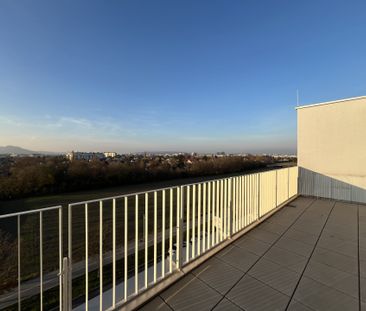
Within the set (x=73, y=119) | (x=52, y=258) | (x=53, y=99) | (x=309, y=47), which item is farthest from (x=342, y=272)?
(x=73, y=119)

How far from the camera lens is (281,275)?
Result: 208 cm

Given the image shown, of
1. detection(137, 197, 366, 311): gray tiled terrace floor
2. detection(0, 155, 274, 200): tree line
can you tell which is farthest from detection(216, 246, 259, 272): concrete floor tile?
detection(0, 155, 274, 200): tree line

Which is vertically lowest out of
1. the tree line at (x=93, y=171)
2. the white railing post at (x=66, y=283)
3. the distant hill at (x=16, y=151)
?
the tree line at (x=93, y=171)

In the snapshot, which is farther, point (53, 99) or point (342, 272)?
point (53, 99)

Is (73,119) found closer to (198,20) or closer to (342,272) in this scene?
(198,20)

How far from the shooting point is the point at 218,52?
7.42 m

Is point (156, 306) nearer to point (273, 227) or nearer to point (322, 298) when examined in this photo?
point (322, 298)

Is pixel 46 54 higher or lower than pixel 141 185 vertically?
higher

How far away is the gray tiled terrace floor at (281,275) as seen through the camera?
1.69m

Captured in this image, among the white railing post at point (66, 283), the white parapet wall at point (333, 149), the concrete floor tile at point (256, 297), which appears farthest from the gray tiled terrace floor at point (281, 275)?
the white parapet wall at point (333, 149)

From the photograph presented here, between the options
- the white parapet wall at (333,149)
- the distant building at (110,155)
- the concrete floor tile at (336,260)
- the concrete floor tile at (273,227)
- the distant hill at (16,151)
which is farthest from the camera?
the distant building at (110,155)

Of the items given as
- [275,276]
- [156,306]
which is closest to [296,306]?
[275,276]

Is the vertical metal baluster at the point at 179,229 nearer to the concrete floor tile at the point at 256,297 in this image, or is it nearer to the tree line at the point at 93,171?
the concrete floor tile at the point at 256,297

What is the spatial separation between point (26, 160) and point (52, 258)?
15.6m
